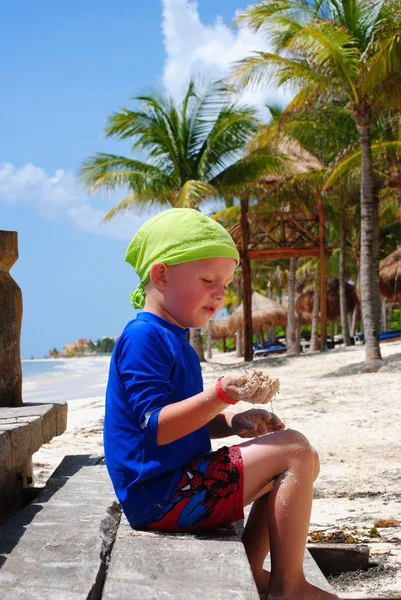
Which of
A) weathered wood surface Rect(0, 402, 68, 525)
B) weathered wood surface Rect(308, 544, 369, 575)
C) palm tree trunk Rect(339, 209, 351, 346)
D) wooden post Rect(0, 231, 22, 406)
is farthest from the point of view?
palm tree trunk Rect(339, 209, 351, 346)

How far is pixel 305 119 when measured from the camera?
803 inches

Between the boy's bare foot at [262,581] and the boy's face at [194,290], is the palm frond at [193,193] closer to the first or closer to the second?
the boy's face at [194,290]

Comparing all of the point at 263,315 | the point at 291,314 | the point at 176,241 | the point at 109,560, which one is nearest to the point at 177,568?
the point at 109,560

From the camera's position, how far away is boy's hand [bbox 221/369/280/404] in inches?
86.1

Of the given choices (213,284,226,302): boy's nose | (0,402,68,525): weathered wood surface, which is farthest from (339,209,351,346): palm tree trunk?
(213,284,226,302): boy's nose

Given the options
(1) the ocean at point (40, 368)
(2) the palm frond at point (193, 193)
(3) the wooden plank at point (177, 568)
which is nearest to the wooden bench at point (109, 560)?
(3) the wooden plank at point (177, 568)

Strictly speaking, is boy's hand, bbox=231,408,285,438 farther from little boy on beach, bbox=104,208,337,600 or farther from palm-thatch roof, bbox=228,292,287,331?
palm-thatch roof, bbox=228,292,287,331

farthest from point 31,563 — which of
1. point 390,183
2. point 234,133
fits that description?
point 234,133

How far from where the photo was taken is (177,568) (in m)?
2.02

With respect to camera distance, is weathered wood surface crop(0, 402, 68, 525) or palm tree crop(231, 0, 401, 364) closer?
weathered wood surface crop(0, 402, 68, 525)

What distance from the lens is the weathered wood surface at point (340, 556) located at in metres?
3.03

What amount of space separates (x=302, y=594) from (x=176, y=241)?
1218 millimetres

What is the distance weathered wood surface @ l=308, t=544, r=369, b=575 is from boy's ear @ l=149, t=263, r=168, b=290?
1358mm

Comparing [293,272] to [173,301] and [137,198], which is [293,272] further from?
[173,301]
